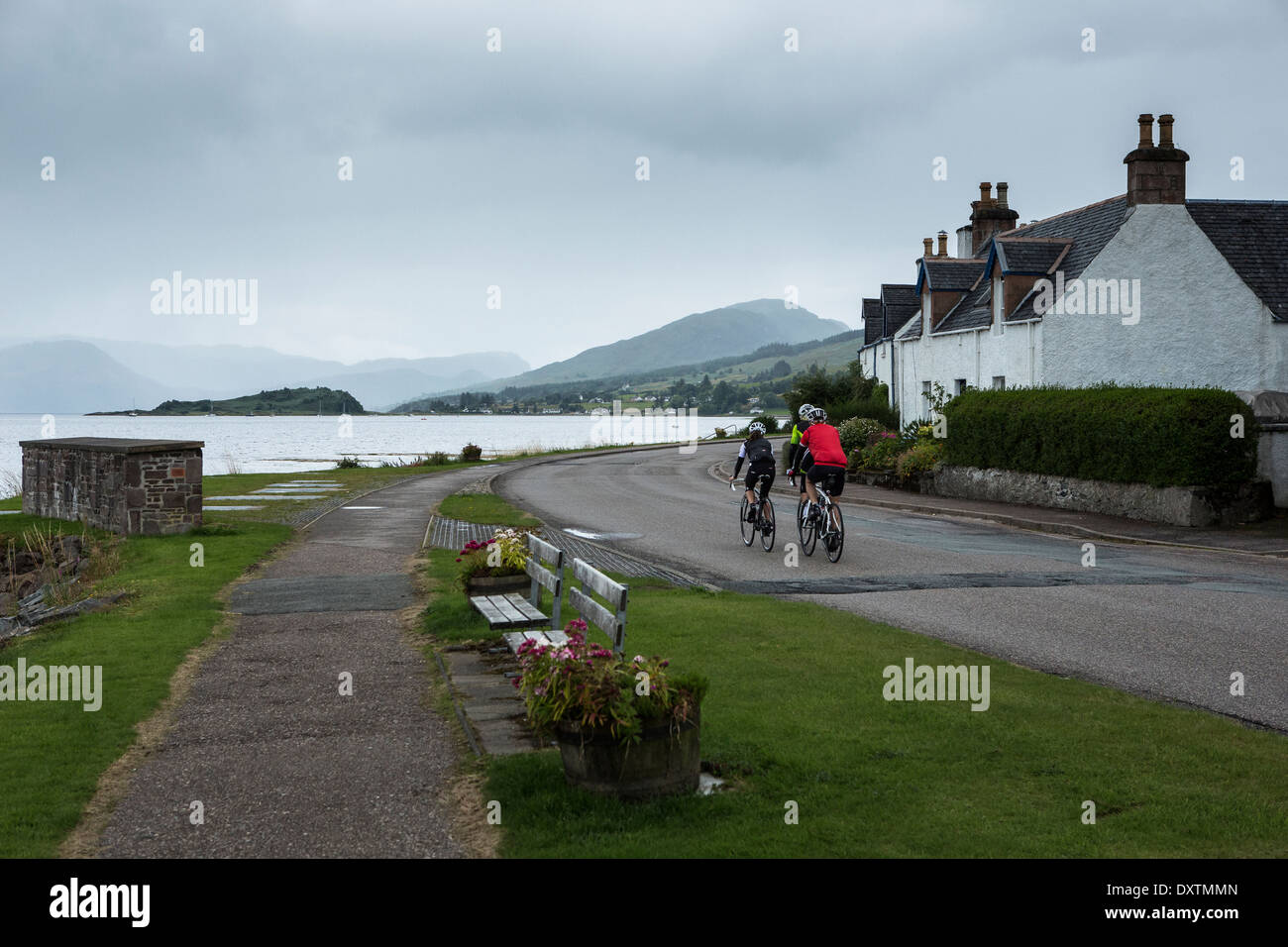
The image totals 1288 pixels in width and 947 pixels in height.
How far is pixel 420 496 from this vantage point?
29219 mm

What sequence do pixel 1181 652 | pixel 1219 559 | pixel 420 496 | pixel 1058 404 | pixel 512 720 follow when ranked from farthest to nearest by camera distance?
pixel 420 496 → pixel 1058 404 → pixel 1219 559 → pixel 1181 652 → pixel 512 720

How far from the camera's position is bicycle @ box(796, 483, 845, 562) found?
1636cm

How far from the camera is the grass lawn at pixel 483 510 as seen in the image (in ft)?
72.1

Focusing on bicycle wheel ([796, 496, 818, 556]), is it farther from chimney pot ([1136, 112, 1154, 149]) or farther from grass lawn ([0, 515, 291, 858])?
chimney pot ([1136, 112, 1154, 149])

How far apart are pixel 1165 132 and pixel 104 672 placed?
99.0 feet

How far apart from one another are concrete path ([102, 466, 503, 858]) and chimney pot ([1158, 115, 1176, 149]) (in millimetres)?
26243

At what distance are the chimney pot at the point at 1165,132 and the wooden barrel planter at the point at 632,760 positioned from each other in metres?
29.5

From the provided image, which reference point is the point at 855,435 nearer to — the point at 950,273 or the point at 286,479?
the point at 950,273

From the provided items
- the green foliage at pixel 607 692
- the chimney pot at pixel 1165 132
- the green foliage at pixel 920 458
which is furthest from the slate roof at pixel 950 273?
the green foliage at pixel 607 692

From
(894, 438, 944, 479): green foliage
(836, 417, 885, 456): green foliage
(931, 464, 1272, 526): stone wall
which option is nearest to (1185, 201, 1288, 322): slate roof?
(894, 438, 944, 479): green foliage
